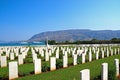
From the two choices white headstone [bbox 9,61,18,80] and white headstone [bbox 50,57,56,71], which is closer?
white headstone [bbox 9,61,18,80]

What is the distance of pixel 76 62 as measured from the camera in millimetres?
20469

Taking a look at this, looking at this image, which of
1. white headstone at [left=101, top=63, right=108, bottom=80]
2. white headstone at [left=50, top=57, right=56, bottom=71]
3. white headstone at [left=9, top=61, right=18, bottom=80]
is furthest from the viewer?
white headstone at [left=50, top=57, right=56, bottom=71]

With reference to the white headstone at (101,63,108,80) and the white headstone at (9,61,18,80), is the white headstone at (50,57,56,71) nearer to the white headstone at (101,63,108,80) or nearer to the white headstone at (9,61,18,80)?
the white headstone at (9,61,18,80)

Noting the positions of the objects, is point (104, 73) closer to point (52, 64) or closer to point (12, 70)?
point (12, 70)

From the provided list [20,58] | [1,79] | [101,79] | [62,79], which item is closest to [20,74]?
[1,79]

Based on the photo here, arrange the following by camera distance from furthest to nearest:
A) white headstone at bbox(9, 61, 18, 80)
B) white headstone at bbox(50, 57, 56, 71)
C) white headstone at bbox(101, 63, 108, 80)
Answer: white headstone at bbox(50, 57, 56, 71)
white headstone at bbox(9, 61, 18, 80)
white headstone at bbox(101, 63, 108, 80)

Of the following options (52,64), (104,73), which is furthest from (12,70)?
(104,73)

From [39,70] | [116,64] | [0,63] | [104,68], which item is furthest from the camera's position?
[0,63]

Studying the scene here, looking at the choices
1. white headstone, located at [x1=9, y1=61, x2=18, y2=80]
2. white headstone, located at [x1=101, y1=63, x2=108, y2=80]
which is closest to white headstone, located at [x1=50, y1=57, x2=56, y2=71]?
white headstone, located at [x1=9, y1=61, x2=18, y2=80]

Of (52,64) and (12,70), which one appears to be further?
(52,64)

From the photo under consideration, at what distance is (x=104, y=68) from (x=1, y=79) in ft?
17.5

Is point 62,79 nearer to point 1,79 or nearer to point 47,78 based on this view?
point 47,78

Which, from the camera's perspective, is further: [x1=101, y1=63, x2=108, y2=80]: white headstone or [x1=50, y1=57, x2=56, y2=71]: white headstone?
[x1=50, y1=57, x2=56, y2=71]: white headstone

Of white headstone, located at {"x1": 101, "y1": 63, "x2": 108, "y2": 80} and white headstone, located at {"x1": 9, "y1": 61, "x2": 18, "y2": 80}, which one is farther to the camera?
white headstone, located at {"x1": 9, "y1": 61, "x2": 18, "y2": 80}
